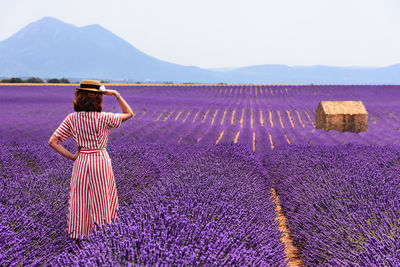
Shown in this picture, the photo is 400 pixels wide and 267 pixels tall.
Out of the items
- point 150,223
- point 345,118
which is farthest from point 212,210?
point 345,118

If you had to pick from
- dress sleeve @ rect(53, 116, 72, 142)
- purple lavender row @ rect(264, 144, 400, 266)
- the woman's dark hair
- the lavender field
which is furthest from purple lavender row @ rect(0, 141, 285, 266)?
the woman's dark hair

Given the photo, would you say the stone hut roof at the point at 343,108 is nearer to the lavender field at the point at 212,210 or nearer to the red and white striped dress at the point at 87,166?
the lavender field at the point at 212,210

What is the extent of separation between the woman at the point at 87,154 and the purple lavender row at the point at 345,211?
1423 mm

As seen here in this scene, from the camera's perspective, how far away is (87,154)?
2.53m

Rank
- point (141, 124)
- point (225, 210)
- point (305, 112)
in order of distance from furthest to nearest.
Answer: point (305, 112) < point (141, 124) < point (225, 210)

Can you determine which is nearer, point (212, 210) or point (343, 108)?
point (212, 210)

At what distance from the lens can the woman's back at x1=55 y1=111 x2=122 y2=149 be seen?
2.49 m

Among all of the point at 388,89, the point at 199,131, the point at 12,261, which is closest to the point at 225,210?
the point at 12,261

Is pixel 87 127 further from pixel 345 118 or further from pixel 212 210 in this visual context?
pixel 345 118

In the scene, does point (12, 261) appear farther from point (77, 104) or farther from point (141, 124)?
point (141, 124)

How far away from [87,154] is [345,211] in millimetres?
1785

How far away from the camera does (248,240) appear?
→ 6.49 ft

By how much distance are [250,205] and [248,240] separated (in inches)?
26.4

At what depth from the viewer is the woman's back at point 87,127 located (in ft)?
8.16
